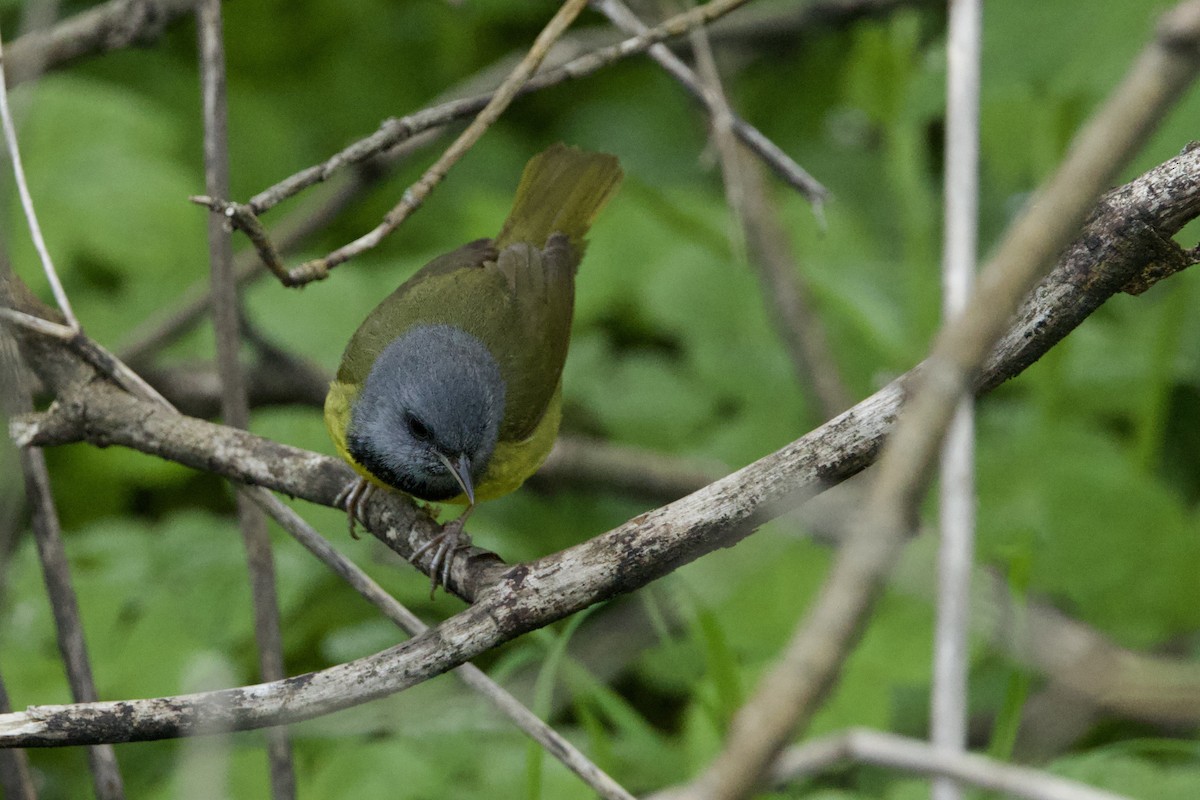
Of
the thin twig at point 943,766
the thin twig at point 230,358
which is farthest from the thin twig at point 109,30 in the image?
the thin twig at point 943,766

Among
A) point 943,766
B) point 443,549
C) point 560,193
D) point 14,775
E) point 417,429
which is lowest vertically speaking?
point 943,766

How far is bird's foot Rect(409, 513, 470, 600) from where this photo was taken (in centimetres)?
213

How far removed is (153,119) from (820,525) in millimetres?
3240

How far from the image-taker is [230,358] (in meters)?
2.60

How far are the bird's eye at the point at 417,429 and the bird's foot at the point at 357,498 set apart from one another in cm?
22

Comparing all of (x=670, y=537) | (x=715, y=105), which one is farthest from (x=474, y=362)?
(x=670, y=537)

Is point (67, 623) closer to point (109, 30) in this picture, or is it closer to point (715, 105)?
point (715, 105)

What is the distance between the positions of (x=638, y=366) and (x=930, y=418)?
3985 mm

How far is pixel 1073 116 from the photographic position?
4195 mm

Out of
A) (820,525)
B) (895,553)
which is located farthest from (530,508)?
(895,553)

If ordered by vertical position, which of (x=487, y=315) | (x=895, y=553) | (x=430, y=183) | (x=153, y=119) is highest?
(x=153, y=119)

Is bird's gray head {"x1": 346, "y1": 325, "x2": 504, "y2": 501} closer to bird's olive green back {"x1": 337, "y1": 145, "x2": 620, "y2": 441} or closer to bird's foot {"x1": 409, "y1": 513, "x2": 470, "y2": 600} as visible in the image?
bird's olive green back {"x1": 337, "y1": 145, "x2": 620, "y2": 441}

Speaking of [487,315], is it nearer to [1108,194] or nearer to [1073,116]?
[1108,194]

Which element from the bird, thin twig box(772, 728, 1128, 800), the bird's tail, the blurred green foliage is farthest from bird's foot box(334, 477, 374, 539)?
thin twig box(772, 728, 1128, 800)
